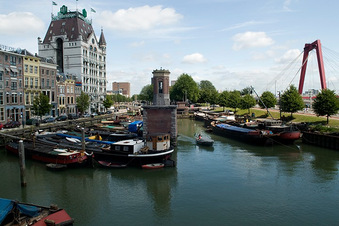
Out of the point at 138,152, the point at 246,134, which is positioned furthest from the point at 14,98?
the point at 246,134

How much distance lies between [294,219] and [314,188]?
877 centimetres

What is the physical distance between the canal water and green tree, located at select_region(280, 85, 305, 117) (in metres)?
30.9

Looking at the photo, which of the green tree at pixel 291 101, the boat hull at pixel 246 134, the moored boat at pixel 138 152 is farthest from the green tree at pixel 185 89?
the moored boat at pixel 138 152

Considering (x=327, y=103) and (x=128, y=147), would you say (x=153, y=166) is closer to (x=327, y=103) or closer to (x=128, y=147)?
(x=128, y=147)

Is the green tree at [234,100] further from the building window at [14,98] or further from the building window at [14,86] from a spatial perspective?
the building window at [14,86]

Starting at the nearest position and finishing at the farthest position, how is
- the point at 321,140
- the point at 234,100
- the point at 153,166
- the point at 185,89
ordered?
the point at 153,166, the point at 321,140, the point at 234,100, the point at 185,89

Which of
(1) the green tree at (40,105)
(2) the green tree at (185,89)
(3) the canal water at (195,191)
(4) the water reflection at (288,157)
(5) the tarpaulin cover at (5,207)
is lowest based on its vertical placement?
(3) the canal water at (195,191)

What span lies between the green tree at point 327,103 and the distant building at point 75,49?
7520 centimetres

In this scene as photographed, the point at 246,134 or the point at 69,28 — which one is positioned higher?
the point at 69,28

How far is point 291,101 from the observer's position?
71000 millimetres

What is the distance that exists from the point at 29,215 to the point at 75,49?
87110mm

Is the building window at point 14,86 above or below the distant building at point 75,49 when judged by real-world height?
below

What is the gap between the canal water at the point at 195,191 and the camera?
2250 cm

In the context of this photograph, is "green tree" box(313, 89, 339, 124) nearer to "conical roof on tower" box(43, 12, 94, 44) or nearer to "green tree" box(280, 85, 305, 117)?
"green tree" box(280, 85, 305, 117)
